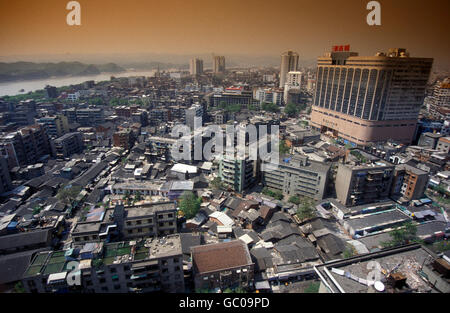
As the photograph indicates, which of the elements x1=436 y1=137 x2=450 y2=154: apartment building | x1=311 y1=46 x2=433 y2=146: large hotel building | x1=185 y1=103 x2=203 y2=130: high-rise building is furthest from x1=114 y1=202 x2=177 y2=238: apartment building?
x1=436 y1=137 x2=450 y2=154: apartment building

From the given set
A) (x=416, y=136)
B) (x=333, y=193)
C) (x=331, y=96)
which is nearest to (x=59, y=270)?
(x=333, y=193)

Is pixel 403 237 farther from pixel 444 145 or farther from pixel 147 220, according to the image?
pixel 444 145

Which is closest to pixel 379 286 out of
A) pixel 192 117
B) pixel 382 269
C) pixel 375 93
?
pixel 382 269

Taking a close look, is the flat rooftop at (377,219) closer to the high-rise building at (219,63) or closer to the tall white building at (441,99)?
the tall white building at (441,99)

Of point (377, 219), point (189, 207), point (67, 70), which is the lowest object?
point (377, 219)
